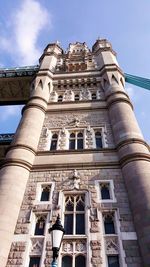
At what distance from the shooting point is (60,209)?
1035 centimetres

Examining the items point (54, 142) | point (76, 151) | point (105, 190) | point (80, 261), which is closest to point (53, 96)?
point (54, 142)

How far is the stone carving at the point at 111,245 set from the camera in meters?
8.85

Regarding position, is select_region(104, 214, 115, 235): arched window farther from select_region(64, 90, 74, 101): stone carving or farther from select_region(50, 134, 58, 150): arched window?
select_region(64, 90, 74, 101): stone carving

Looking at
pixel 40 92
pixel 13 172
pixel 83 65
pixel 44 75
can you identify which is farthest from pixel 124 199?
pixel 83 65

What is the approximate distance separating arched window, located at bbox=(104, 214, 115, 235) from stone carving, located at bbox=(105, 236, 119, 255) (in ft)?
1.05

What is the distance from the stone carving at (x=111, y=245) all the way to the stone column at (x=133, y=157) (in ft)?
2.52

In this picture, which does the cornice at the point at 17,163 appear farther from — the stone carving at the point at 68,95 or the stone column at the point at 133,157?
the stone carving at the point at 68,95

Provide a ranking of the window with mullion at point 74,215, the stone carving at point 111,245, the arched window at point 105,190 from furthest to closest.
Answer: the arched window at point 105,190, the window with mullion at point 74,215, the stone carving at point 111,245

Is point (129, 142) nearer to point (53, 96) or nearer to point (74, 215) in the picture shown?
point (74, 215)

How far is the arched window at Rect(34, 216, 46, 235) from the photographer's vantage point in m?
9.88

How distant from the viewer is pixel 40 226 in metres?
10.1

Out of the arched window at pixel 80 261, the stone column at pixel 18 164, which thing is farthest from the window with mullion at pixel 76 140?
the arched window at pixel 80 261

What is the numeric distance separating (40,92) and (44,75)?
9.89 ft

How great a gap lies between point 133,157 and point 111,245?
12.5 ft
